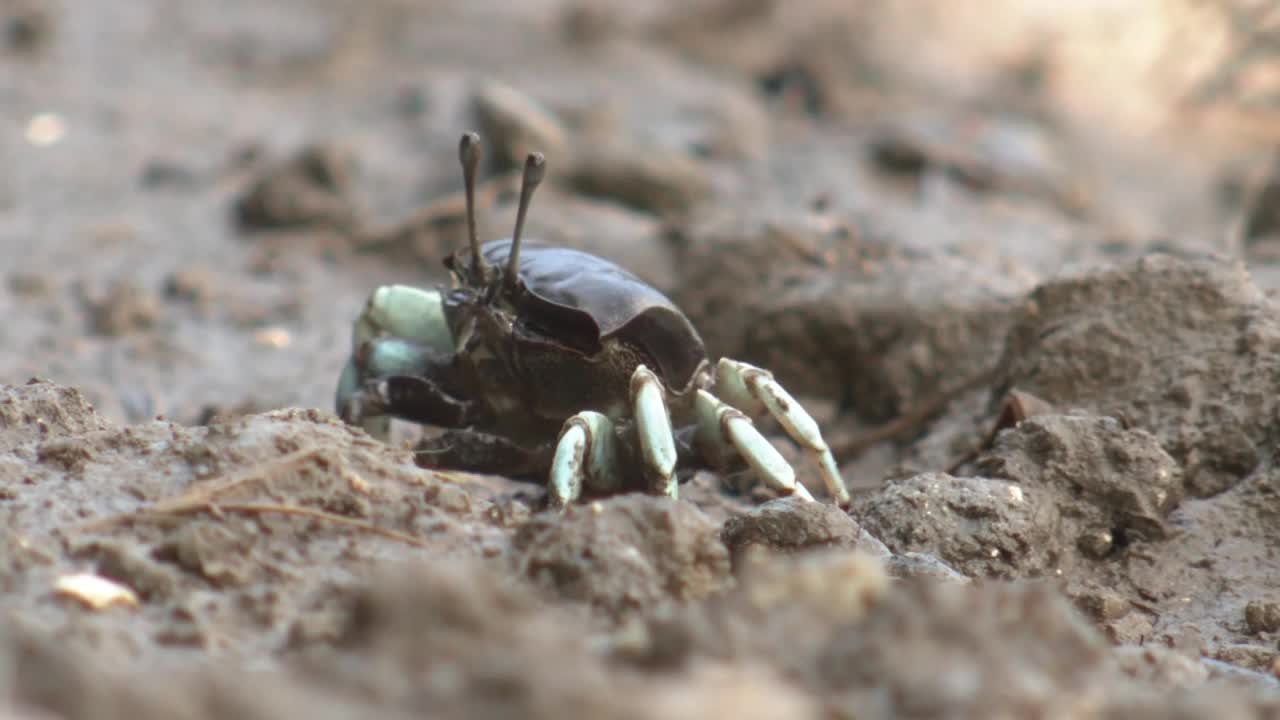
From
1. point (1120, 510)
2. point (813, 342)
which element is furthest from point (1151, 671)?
point (813, 342)

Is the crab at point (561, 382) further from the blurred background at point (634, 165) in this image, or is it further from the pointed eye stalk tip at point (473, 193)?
the blurred background at point (634, 165)

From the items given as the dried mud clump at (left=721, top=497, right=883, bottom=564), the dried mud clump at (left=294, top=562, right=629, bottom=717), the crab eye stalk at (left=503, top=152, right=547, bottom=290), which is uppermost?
the crab eye stalk at (left=503, top=152, right=547, bottom=290)

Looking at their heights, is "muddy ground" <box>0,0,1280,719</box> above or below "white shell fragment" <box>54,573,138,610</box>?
above

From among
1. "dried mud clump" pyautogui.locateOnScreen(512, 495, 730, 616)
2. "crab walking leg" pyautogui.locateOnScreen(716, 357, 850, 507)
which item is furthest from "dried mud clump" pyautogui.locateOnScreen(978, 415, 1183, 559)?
"dried mud clump" pyautogui.locateOnScreen(512, 495, 730, 616)

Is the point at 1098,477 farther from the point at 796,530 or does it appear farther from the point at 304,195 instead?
the point at 304,195

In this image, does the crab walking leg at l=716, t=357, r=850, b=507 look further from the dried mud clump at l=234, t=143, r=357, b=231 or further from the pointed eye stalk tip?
the dried mud clump at l=234, t=143, r=357, b=231

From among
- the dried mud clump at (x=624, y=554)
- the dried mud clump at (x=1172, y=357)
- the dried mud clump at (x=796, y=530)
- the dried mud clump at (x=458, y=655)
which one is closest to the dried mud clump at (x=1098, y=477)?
the dried mud clump at (x=1172, y=357)

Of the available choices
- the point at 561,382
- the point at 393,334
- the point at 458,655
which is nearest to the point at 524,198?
the point at 561,382

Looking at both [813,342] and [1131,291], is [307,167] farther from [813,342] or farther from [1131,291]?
[1131,291]
